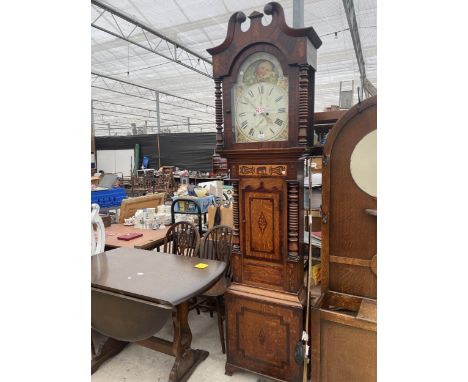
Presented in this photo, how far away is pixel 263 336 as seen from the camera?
1.72m

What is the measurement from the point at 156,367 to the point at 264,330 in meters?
0.84

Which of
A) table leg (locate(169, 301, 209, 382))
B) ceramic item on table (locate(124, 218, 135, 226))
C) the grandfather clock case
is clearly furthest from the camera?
ceramic item on table (locate(124, 218, 135, 226))

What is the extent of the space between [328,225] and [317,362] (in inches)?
25.4

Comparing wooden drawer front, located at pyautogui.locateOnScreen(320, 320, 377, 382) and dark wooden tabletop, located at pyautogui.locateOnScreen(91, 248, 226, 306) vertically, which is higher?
dark wooden tabletop, located at pyautogui.locateOnScreen(91, 248, 226, 306)

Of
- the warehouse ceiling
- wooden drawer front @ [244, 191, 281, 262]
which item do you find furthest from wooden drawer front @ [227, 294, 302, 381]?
the warehouse ceiling

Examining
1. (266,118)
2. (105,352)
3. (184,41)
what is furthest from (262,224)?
(184,41)

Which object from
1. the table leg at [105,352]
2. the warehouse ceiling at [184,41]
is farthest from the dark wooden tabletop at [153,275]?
the warehouse ceiling at [184,41]

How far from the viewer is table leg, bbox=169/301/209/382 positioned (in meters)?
1.92

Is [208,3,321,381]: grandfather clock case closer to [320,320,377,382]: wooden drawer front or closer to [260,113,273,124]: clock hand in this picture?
[260,113,273,124]: clock hand

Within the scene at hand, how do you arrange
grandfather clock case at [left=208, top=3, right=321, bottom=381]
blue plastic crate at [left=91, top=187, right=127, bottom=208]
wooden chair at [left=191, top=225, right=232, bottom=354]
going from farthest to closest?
blue plastic crate at [left=91, top=187, right=127, bottom=208] < wooden chair at [left=191, top=225, right=232, bottom=354] < grandfather clock case at [left=208, top=3, right=321, bottom=381]

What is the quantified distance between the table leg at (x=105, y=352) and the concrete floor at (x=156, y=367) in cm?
3

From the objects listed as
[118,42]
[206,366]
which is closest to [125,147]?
[118,42]

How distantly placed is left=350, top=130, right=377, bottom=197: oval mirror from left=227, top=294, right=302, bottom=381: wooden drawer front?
688 millimetres

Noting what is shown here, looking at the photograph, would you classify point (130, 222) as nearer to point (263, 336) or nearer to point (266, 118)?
point (263, 336)
